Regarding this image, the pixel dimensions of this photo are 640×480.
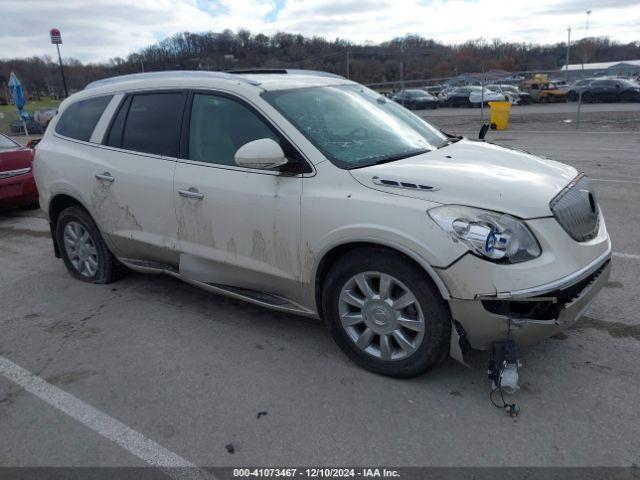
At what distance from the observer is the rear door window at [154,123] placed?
4.04m

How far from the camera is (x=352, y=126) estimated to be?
3.76m

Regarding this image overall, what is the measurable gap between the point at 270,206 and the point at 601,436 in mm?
2205

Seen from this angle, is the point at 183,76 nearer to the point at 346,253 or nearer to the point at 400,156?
the point at 400,156

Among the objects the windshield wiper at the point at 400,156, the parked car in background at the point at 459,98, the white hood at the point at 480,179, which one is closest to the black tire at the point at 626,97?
the parked car in background at the point at 459,98

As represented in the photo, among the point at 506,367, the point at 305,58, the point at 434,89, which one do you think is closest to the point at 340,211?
the point at 506,367

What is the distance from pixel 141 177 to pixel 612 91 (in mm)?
35636

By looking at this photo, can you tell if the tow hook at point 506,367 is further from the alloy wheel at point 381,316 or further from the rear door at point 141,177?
the rear door at point 141,177

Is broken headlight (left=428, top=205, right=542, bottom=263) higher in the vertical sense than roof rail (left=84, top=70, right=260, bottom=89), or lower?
lower

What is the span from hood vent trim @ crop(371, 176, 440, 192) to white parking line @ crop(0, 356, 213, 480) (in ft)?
5.78

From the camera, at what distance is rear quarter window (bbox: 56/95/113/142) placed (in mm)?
4703

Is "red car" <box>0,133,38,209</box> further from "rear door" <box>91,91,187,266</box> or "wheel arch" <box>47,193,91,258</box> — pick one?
"rear door" <box>91,91,187,266</box>

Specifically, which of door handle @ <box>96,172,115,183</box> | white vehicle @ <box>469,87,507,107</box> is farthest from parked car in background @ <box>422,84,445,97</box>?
door handle @ <box>96,172,115,183</box>

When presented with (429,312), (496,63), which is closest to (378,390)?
(429,312)

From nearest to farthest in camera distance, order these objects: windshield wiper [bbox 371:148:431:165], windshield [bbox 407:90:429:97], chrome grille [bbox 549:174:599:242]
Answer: chrome grille [bbox 549:174:599:242]
windshield wiper [bbox 371:148:431:165]
windshield [bbox 407:90:429:97]
